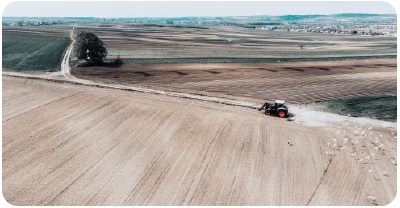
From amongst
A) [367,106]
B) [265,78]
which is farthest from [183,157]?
[265,78]

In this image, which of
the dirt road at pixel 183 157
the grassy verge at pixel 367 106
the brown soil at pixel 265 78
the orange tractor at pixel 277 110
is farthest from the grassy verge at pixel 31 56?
the grassy verge at pixel 367 106

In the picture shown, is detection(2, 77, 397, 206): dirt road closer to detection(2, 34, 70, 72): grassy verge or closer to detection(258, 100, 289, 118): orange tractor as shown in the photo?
detection(258, 100, 289, 118): orange tractor

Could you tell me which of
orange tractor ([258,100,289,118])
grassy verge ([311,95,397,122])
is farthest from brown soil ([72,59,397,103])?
orange tractor ([258,100,289,118])

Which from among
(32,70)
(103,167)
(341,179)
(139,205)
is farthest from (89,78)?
(341,179)

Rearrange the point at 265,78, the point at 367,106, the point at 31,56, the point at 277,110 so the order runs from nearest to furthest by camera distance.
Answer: the point at 277,110, the point at 367,106, the point at 265,78, the point at 31,56

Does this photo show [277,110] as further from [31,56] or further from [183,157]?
[31,56]

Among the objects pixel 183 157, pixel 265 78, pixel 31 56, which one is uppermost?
pixel 31 56

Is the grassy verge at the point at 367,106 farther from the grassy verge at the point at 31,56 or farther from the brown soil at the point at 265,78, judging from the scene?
the grassy verge at the point at 31,56
